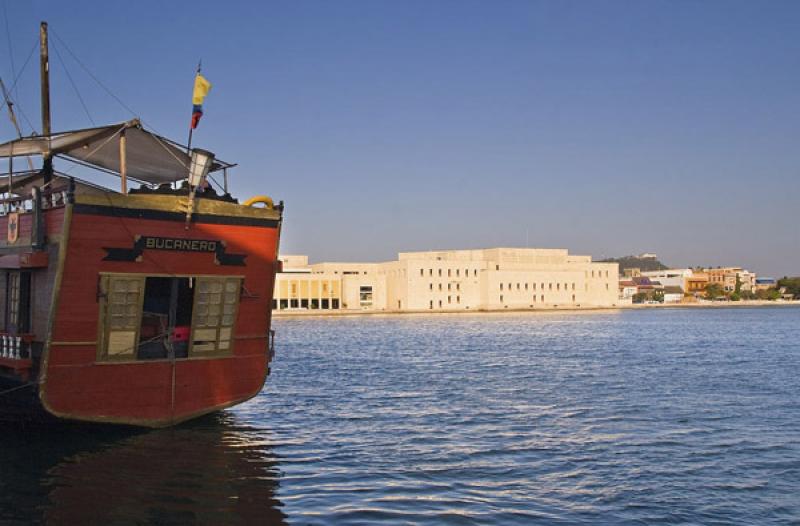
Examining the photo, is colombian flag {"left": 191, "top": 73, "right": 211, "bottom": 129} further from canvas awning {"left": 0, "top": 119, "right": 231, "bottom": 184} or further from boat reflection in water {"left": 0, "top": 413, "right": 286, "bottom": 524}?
boat reflection in water {"left": 0, "top": 413, "right": 286, "bottom": 524}

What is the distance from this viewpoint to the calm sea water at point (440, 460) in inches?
476

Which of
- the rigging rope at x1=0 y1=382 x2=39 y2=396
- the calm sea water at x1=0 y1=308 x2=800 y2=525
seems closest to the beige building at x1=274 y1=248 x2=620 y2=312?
the calm sea water at x1=0 y1=308 x2=800 y2=525

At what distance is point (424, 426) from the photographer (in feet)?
64.5

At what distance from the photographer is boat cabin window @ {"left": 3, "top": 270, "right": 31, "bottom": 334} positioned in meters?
17.1

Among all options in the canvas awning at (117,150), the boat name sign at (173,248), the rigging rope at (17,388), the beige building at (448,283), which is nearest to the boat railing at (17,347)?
the rigging rope at (17,388)

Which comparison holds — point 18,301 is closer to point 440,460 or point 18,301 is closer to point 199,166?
point 199,166

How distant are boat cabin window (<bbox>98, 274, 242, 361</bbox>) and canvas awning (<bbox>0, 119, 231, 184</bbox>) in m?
3.13

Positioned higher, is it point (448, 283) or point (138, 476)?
point (448, 283)

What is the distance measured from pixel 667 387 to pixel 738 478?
45.5 ft

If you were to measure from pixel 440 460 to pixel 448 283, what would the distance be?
471ft

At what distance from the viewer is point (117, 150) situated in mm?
19000

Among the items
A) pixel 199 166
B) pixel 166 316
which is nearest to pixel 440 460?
pixel 166 316

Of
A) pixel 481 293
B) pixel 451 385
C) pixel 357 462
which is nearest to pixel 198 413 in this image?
pixel 357 462

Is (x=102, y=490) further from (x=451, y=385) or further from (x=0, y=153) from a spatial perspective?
(x=451, y=385)
